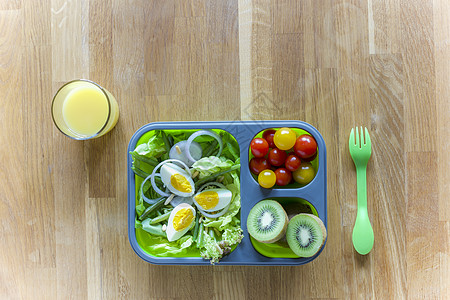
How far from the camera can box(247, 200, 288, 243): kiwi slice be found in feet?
2.95

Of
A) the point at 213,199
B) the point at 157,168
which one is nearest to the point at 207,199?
the point at 213,199

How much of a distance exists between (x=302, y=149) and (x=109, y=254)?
2.20 feet

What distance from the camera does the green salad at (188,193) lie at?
0.96 meters

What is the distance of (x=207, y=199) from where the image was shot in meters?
0.96

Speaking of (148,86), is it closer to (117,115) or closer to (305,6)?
(117,115)

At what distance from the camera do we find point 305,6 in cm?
106

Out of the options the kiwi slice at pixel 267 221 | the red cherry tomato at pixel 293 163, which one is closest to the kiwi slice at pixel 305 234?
the kiwi slice at pixel 267 221

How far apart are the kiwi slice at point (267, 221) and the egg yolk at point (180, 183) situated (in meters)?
0.19

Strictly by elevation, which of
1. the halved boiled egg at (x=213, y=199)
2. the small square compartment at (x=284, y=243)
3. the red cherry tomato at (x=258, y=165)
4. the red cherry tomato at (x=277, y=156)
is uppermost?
the red cherry tomato at (x=277, y=156)

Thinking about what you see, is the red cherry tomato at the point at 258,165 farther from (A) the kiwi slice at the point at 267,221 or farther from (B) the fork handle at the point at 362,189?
(B) the fork handle at the point at 362,189

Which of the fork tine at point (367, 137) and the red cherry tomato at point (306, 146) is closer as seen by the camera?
the red cherry tomato at point (306, 146)

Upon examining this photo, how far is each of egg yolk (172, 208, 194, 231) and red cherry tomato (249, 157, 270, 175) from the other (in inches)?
8.3

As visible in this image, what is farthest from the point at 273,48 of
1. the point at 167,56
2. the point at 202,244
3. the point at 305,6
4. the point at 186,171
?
the point at 202,244

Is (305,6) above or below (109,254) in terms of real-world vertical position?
above
